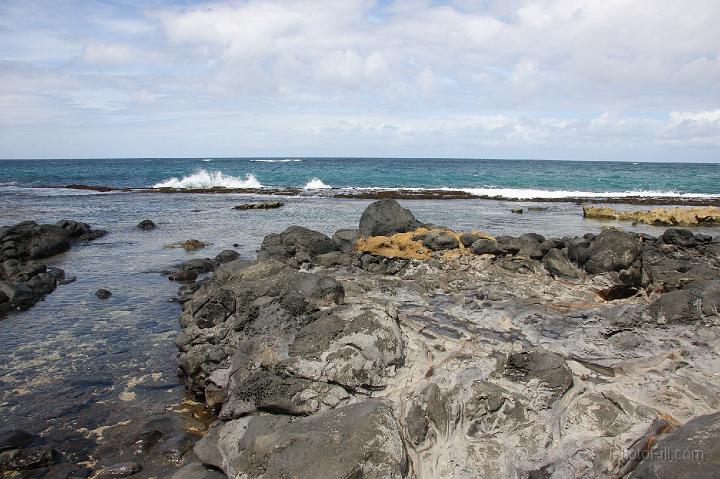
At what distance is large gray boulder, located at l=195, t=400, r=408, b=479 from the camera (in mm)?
4711

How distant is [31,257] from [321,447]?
668 inches

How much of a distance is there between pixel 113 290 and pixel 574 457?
11.6 metres

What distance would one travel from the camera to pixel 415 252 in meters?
11.4

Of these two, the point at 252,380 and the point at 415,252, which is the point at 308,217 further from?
the point at 252,380

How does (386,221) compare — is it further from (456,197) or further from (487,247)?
(456,197)

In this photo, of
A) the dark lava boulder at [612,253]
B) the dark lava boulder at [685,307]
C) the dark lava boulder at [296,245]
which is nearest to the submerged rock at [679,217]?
the dark lava boulder at [612,253]

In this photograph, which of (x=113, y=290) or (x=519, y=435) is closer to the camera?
(x=519, y=435)

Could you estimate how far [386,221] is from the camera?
14.2 m

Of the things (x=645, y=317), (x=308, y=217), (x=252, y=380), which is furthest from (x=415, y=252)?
(x=308, y=217)

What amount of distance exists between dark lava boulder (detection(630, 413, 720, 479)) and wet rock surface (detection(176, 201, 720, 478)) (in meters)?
0.04

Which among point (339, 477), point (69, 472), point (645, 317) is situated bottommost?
point (69, 472)

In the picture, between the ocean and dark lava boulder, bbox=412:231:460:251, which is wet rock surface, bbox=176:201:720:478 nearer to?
the ocean

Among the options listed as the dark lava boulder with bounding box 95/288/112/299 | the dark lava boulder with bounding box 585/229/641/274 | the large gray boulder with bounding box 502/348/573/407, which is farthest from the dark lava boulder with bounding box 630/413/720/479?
the dark lava boulder with bounding box 95/288/112/299

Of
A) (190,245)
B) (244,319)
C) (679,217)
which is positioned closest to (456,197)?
(679,217)
